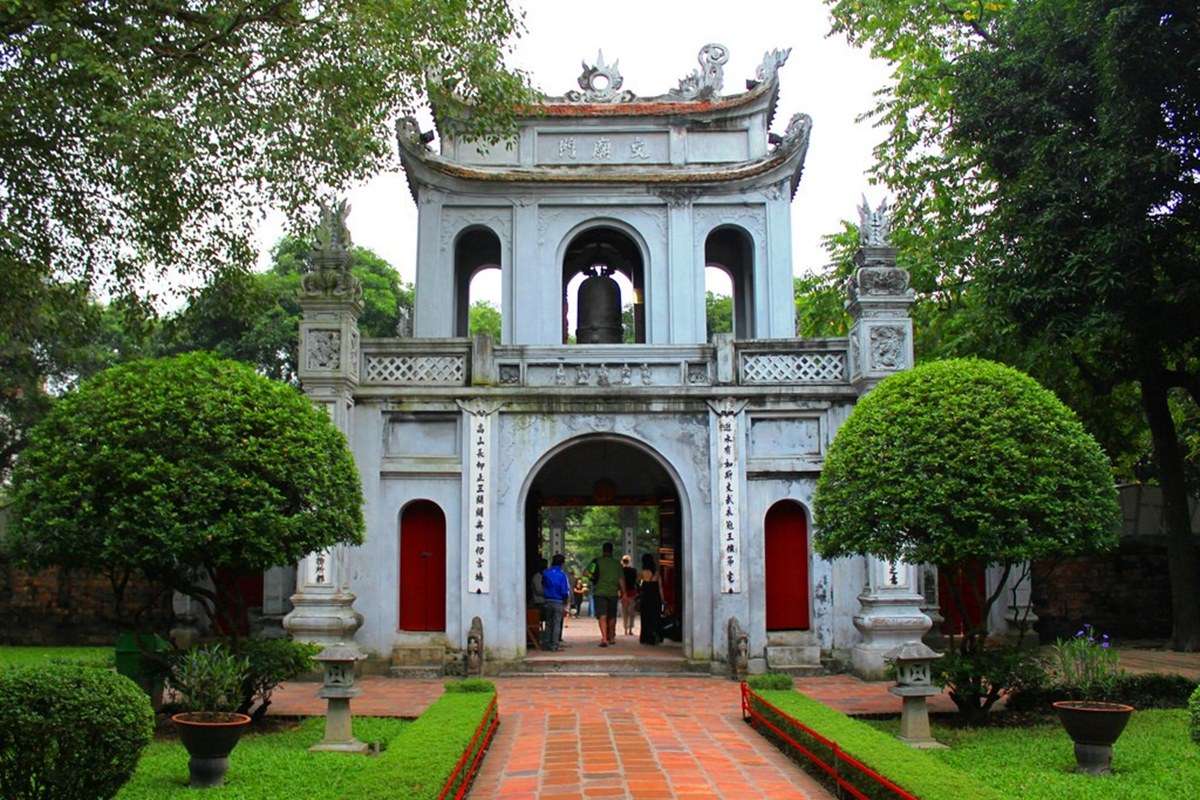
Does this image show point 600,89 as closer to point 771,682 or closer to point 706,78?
point 706,78

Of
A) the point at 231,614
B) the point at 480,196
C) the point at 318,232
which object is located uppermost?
the point at 480,196

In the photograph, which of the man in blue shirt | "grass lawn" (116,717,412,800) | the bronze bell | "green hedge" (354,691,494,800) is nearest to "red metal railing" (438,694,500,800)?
"green hedge" (354,691,494,800)

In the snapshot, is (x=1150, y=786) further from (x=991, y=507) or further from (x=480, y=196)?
(x=480, y=196)

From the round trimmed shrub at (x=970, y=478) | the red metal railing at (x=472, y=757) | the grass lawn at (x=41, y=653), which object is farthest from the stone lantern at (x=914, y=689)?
the grass lawn at (x=41, y=653)

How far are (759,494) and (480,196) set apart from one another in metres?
6.75

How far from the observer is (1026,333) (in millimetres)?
15781

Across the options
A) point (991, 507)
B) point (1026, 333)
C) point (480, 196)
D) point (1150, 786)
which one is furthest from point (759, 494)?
point (1150, 786)

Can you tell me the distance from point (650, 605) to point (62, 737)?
12.6m

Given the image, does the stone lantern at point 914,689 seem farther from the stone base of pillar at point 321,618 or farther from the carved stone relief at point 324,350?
the carved stone relief at point 324,350

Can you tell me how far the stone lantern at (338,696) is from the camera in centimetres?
965

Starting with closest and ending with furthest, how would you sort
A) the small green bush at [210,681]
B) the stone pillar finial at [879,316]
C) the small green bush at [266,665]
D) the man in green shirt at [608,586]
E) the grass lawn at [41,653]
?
the small green bush at [210,681], the small green bush at [266,665], the stone pillar finial at [879,316], the grass lawn at [41,653], the man in green shirt at [608,586]

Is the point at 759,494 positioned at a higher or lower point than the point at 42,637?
higher

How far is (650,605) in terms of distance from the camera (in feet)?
59.6

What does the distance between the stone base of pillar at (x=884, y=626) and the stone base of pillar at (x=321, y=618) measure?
7.00 m
